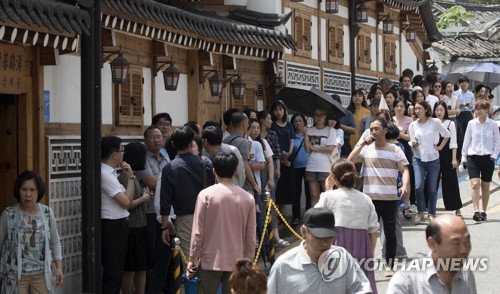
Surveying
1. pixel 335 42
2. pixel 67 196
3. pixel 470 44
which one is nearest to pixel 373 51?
pixel 335 42

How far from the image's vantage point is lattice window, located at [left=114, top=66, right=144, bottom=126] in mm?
14445

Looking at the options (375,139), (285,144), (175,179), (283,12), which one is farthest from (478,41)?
(175,179)

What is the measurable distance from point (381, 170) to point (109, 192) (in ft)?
11.8

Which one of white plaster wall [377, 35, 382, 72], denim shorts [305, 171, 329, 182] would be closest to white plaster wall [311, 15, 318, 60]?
white plaster wall [377, 35, 382, 72]

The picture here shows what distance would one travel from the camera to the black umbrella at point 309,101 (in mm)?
17828

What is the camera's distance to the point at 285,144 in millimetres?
17344

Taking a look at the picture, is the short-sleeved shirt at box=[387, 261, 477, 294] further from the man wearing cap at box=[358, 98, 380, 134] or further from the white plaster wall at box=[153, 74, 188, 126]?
the man wearing cap at box=[358, 98, 380, 134]

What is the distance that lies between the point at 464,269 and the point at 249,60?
13.2m

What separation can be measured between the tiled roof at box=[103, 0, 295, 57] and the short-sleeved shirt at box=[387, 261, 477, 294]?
6.98 meters

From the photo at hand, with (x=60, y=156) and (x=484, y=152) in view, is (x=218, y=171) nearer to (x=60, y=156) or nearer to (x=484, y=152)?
(x=60, y=156)

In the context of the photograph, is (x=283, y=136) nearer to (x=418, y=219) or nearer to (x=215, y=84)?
(x=215, y=84)

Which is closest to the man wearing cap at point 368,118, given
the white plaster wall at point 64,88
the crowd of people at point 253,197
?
the crowd of people at point 253,197

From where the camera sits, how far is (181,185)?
11039 millimetres

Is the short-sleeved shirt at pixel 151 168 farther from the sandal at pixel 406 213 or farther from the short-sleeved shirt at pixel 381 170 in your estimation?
the sandal at pixel 406 213
